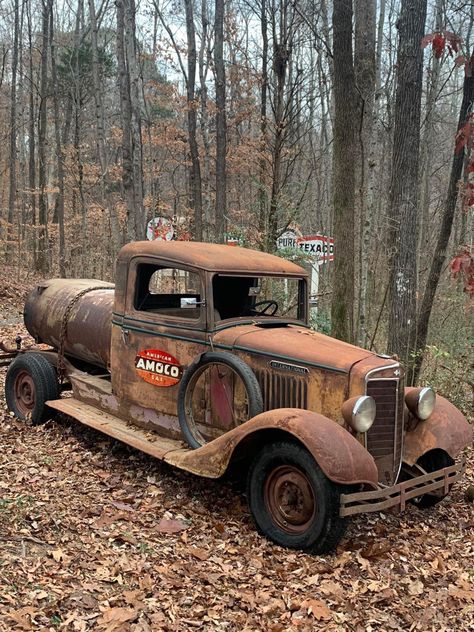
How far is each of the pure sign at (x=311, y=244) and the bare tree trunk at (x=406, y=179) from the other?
202cm

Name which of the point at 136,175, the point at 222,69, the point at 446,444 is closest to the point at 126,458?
the point at 446,444

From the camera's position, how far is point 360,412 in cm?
412

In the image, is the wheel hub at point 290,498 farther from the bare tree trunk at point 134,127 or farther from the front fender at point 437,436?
the bare tree trunk at point 134,127

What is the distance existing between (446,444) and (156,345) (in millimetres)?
2706

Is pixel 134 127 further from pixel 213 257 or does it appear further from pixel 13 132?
pixel 13 132

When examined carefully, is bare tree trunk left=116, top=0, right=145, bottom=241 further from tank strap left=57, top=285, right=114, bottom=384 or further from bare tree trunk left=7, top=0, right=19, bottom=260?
bare tree trunk left=7, top=0, right=19, bottom=260

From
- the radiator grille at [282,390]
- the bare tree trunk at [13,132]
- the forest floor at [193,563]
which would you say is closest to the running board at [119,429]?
the forest floor at [193,563]

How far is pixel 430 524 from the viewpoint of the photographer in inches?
183

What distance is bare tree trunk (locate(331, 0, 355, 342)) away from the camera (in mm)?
7312

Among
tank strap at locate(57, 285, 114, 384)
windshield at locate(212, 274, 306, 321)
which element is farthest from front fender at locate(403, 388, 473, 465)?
tank strap at locate(57, 285, 114, 384)

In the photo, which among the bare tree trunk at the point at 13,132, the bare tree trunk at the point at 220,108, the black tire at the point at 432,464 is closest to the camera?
the black tire at the point at 432,464

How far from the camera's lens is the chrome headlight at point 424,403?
4.74 metres

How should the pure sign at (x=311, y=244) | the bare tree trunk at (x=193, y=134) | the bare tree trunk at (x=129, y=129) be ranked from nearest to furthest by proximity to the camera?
the pure sign at (x=311, y=244) → the bare tree trunk at (x=129, y=129) → the bare tree trunk at (x=193, y=134)

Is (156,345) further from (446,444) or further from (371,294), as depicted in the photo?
(371,294)
